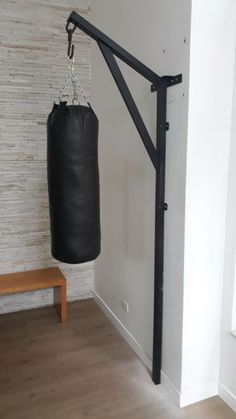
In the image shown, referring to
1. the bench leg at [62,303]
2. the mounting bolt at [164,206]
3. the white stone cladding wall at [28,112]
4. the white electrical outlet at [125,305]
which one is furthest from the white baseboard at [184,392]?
the white stone cladding wall at [28,112]

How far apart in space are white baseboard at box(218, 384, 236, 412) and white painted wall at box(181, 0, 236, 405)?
0.04m

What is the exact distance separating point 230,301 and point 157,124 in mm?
1092

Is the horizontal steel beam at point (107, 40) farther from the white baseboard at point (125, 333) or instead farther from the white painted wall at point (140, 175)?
the white baseboard at point (125, 333)

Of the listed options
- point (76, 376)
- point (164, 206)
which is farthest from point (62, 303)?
point (164, 206)

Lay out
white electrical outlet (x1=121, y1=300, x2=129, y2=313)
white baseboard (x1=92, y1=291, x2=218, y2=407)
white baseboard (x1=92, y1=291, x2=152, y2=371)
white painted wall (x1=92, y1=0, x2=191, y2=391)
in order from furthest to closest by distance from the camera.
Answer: white electrical outlet (x1=121, y1=300, x2=129, y2=313) → white baseboard (x1=92, y1=291, x2=152, y2=371) → white baseboard (x1=92, y1=291, x2=218, y2=407) → white painted wall (x1=92, y1=0, x2=191, y2=391)

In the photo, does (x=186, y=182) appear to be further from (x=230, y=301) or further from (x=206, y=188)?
(x=230, y=301)

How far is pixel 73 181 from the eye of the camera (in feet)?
5.80

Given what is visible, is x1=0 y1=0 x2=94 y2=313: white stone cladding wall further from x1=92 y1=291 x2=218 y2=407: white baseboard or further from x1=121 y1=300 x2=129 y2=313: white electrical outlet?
x1=92 y1=291 x2=218 y2=407: white baseboard

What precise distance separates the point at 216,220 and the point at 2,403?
5.34 feet

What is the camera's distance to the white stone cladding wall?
2.92 meters

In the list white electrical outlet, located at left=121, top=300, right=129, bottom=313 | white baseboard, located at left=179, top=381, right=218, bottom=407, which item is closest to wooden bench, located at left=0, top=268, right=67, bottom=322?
white electrical outlet, located at left=121, top=300, right=129, bottom=313

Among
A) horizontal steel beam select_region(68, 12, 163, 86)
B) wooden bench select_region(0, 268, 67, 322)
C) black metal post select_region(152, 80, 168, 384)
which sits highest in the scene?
horizontal steel beam select_region(68, 12, 163, 86)

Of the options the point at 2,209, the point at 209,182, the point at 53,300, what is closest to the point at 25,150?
the point at 2,209

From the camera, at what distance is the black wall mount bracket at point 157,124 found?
1.73m
